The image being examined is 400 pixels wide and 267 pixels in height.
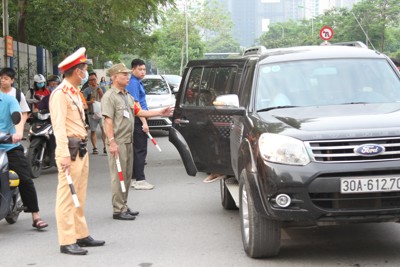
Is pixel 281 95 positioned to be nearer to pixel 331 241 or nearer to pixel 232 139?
pixel 232 139

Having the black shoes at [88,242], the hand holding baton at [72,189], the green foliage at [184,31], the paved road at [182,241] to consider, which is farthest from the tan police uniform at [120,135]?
the green foliage at [184,31]

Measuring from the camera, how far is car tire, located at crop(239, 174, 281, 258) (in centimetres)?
568

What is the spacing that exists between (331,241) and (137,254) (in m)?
1.85

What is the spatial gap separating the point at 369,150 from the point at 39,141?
23.7ft

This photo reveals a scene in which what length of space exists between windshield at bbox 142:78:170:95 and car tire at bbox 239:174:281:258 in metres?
13.5

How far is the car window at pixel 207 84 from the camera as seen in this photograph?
8.49 metres

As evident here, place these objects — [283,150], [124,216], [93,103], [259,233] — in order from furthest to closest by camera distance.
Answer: [93,103] → [124,216] → [259,233] → [283,150]

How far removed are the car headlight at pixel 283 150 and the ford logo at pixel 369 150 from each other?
0.39 metres

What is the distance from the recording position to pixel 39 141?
11367 millimetres

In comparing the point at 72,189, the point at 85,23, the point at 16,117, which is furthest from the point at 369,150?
the point at 85,23

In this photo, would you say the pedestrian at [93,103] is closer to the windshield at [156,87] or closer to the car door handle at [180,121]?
the windshield at [156,87]

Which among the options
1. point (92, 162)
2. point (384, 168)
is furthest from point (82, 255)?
point (92, 162)

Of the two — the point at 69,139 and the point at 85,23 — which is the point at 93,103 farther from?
the point at 85,23

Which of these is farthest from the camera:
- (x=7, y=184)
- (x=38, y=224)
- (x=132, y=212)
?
(x=132, y=212)
